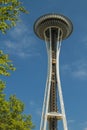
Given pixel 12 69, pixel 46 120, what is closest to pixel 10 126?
pixel 12 69

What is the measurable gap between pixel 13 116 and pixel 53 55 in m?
74.4

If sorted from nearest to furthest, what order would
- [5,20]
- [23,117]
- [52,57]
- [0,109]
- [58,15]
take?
[5,20], [0,109], [23,117], [52,57], [58,15]

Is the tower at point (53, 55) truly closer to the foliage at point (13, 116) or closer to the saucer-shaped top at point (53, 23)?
the saucer-shaped top at point (53, 23)

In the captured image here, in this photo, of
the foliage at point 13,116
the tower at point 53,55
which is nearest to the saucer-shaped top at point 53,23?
the tower at point 53,55

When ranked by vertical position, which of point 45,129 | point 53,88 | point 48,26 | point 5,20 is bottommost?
point 5,20

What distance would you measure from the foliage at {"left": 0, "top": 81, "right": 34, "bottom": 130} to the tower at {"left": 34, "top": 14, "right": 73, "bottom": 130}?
202ft

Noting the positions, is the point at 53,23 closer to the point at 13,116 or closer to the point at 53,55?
the point at 53,55

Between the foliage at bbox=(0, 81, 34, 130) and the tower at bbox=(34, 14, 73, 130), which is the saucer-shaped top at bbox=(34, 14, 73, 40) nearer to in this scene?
the tower at bbox=(34, 14, 73, 130)

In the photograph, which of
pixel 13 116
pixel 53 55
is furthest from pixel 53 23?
pixel 13 116

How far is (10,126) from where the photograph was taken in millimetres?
47781

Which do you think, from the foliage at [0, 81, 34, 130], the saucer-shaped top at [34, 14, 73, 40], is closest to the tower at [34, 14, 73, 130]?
the saucer-shaped top at [34, 14, 73, 40]

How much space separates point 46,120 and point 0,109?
67.5 metres

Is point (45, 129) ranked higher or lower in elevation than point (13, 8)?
higher

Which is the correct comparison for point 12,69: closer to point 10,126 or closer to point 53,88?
point 10,126
